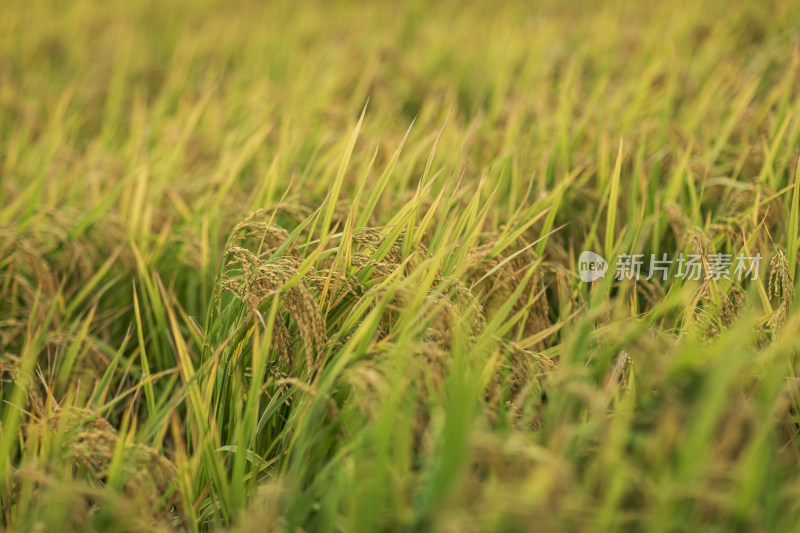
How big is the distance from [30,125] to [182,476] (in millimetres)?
2893

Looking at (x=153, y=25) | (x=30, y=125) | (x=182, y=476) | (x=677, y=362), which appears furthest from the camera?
(x=153, y=25)

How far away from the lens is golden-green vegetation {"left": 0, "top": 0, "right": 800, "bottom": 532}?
3.35 feet

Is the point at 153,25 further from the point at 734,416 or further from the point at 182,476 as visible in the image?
the point at 734,416

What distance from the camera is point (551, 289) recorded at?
2.04 metres

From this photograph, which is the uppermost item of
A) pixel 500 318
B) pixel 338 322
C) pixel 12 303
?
pixel 500 318

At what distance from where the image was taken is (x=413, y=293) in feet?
4.46

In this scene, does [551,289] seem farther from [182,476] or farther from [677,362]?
[182,476]

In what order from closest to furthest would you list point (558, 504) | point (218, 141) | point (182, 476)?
point (558, 504) → point (182, 476) → point (218, 141)

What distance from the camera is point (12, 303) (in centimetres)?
213

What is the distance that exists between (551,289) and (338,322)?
74 centimetres

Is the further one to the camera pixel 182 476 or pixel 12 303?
pixel 12 303

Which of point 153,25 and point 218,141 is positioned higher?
point 153,25

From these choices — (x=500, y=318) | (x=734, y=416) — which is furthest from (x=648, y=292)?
(x=734, y=416)

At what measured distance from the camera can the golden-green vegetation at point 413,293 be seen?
1.02 metres
